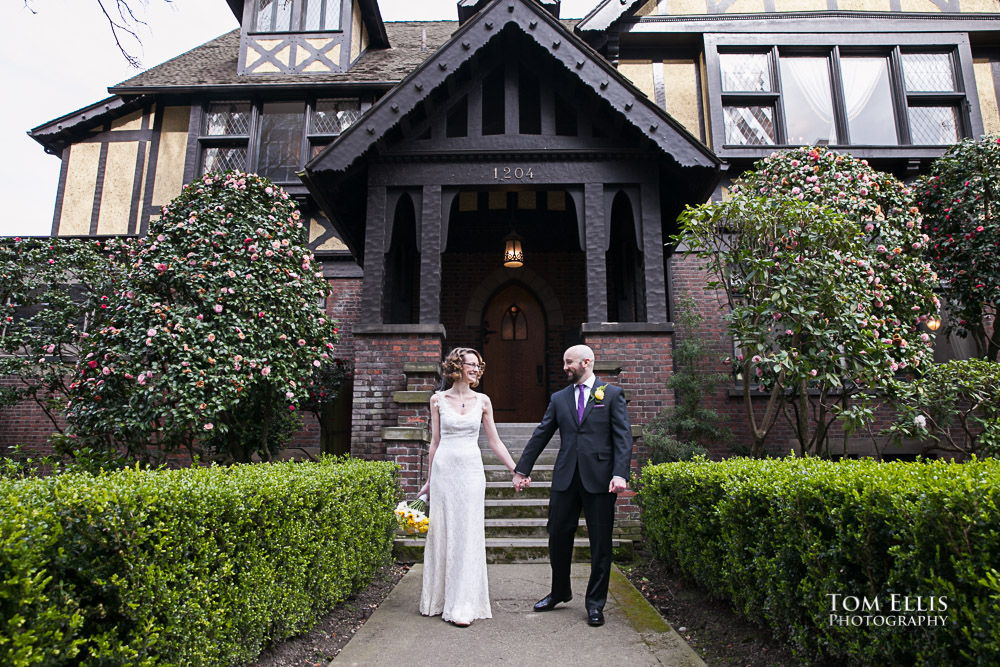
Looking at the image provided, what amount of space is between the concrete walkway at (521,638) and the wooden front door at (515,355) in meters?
6.76

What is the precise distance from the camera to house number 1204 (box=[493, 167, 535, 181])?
878 cm

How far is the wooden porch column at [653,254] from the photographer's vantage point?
8359mm

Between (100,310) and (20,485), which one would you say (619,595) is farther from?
(100,310)

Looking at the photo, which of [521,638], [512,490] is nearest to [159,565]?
[521,638]

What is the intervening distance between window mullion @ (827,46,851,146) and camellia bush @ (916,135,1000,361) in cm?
185

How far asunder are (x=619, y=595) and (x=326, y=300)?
27.9 feet

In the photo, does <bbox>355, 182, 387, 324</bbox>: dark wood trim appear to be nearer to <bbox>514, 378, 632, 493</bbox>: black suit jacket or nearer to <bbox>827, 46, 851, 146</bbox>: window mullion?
<bbox>514, 378, 632, 493</bbox>: black suit jacket

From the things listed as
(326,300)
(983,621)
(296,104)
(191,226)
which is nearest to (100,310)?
(191,226)

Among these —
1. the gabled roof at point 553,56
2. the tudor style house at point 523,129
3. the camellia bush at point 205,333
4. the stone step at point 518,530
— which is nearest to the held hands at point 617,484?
the stone step at point 518,530

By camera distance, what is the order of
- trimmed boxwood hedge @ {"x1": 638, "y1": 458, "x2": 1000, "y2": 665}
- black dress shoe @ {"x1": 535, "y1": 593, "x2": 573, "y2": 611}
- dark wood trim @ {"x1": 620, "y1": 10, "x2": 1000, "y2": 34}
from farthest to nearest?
dark wood trim @ {"x1": 620, "y1": 10, "x2": 1000, "y2": 34}, black dress shoe @ {"x1": 535, "y1": 593, "x2": 573, "y2": 611}, trimmed boxwood hedge @ {"x1": 638, "y1": 458, "x2": 1000, "y2": 665}

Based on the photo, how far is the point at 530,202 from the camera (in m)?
11.2

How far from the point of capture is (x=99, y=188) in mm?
12461

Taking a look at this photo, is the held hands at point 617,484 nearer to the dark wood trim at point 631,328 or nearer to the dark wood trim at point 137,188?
the dark wood trim at point 631,328

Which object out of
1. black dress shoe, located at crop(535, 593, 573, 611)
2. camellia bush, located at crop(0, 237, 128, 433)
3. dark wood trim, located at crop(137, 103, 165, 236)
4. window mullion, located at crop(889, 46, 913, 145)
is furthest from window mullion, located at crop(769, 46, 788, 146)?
dark wood trim, located at crop(137, 103, 165, 236)
